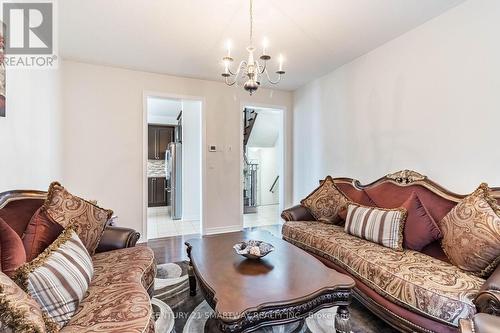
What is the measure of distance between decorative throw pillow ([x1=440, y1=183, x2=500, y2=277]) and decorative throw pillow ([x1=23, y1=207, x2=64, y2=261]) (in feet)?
9.10

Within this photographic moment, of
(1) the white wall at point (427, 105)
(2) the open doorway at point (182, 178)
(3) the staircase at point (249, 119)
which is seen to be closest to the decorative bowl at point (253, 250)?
(1) the white wall at point (427, 105)

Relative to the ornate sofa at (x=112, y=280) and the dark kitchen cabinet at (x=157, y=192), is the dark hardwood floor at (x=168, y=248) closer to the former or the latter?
the ornate sofa at (x=112, y=280)

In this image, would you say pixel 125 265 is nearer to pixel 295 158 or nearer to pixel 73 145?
pixel 73 145

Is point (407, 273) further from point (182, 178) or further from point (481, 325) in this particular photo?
point (182, 178)

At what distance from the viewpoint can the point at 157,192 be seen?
7.14 meters

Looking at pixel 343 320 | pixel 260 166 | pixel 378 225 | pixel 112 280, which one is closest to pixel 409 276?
pixel 343 320

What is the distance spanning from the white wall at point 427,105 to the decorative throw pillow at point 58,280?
10.3 ft

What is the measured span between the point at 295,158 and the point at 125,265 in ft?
12.3

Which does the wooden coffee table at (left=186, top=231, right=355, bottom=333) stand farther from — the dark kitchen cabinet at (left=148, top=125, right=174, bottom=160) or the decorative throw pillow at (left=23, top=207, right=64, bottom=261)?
the dark kitchen cabinet at (left=148, top=125, right=174, bottom=160)

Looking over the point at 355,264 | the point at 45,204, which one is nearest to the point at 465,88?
the point at 355,264

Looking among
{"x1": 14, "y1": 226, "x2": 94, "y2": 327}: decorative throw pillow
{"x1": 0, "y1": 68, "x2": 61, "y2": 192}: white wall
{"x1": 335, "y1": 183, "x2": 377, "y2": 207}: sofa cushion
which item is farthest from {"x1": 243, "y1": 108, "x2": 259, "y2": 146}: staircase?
{"x1": 14, "y1": 226, "x2": 94, "y2": 327}: decorative throw pillow

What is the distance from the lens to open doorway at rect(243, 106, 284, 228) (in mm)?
6266

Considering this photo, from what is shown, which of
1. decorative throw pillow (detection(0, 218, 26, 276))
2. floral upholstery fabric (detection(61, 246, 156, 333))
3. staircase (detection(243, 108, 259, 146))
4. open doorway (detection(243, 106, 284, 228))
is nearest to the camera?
floral upholstery fabric (detection(61, 246, 156, 333))

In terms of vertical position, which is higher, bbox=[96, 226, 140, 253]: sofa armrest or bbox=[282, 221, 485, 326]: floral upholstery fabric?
bbox=[96, 226, 140, 253]: sofa armrest
